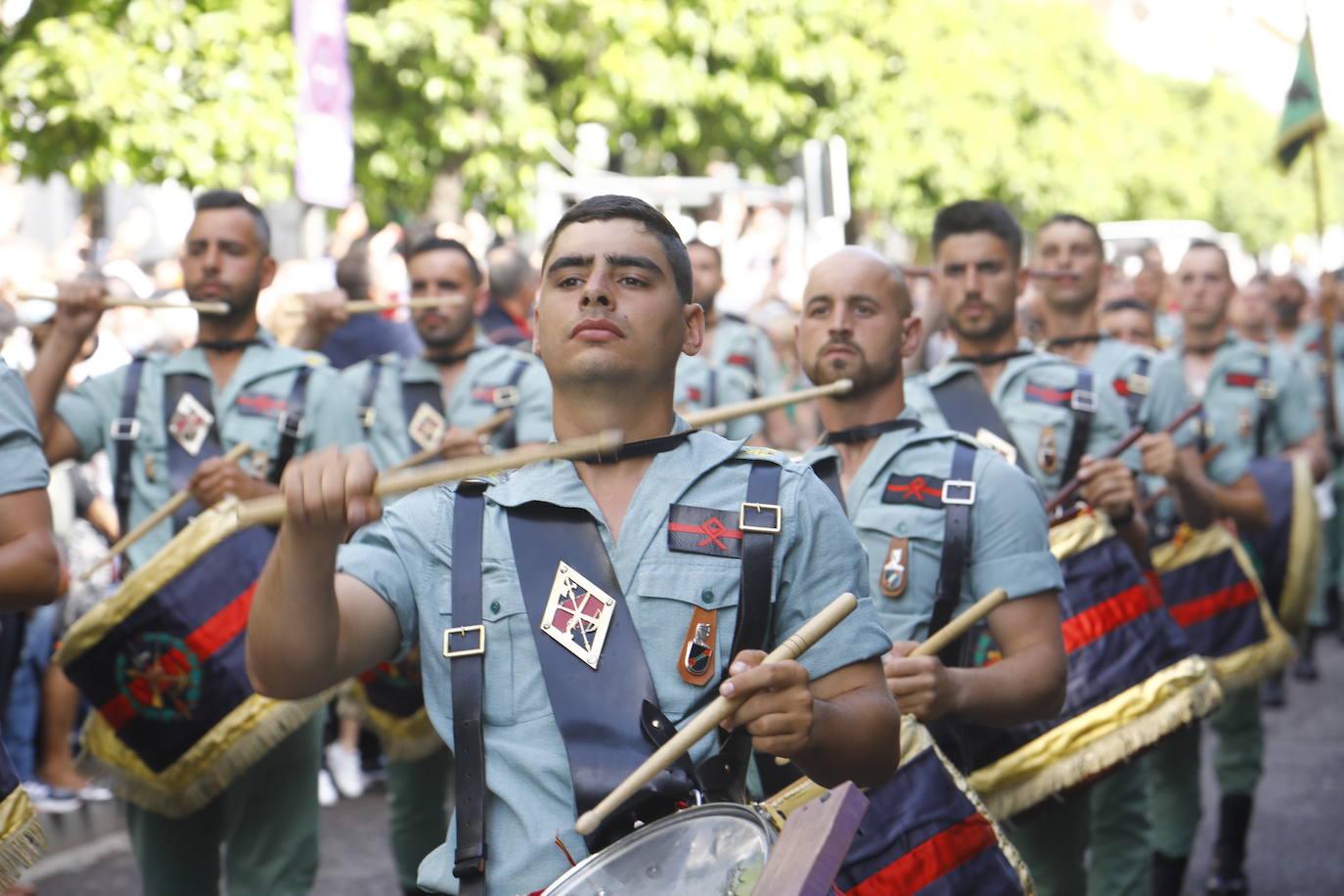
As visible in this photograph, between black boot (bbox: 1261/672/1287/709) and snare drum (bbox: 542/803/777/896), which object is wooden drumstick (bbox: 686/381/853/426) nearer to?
snare drum (bbox: 542/803/777/896)

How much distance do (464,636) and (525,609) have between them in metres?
0.11

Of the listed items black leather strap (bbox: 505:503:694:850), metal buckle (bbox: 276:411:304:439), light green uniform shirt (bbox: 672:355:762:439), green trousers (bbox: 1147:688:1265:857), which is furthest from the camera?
light green uniform shirt (bbox: 672:355:762:439)

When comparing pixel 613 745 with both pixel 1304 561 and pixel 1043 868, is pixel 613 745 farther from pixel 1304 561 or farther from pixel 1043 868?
pixel 1304 561

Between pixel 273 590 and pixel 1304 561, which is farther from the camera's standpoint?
pixel 1304 561

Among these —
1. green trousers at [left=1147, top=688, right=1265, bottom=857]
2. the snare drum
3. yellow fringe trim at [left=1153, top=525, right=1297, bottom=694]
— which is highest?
the snare drum

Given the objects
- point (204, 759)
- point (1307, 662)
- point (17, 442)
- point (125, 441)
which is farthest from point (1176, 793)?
point (1307, 662)

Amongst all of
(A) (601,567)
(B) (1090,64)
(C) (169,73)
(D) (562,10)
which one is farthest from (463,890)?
(B) (1090,64)

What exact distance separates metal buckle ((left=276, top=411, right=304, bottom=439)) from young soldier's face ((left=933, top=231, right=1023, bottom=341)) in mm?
2228

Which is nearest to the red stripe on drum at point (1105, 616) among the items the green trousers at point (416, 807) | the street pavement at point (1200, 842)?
the green trousers at point (416, 807)

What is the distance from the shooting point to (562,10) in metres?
17.6

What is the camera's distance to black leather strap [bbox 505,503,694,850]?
277 centimetres

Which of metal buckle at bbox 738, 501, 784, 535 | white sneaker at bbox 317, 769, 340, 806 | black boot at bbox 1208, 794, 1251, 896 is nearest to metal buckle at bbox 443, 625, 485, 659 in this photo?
metal buckle at bbox 738, 501, 784, 535

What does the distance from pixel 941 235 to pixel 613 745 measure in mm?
A: 3506

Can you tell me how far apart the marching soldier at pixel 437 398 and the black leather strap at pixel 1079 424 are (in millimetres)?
2124
